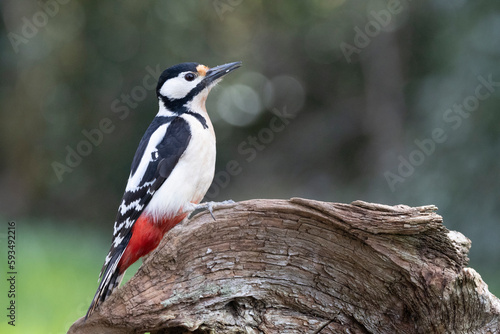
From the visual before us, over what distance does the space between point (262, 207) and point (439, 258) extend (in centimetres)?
86

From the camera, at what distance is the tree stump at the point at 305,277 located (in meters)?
2.61

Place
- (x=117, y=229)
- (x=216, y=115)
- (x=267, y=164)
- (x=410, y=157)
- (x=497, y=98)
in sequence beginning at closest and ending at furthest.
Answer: (x=117, y=229)
(x=497, y=98)
(x=410, y=157)
(x=216, y=115)
(x=267, y=164)

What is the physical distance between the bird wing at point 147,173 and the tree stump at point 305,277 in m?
0.43

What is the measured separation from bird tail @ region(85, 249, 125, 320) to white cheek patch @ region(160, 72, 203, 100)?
109cm

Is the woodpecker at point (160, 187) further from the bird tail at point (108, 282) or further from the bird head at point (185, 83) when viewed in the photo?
the bird head at point (185, 83)

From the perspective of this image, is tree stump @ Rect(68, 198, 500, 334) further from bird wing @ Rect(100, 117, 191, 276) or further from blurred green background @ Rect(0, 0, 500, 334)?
blurred green background @ Rect(0, 0, 500, 334)

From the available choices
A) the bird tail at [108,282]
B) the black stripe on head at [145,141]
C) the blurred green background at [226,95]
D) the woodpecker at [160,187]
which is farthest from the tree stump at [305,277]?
the blurred green background at [226,95]

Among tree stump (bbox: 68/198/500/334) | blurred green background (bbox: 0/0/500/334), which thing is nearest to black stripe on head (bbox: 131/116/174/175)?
tree stump (bbox: 68/198/500/334)

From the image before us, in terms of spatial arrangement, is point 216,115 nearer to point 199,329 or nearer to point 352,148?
point 352,148

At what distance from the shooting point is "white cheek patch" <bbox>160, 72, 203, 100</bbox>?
3.60 meters

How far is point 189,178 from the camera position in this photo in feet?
10.7

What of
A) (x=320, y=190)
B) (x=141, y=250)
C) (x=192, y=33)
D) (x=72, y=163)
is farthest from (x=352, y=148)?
(x=141, y=250)

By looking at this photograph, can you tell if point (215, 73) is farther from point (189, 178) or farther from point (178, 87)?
point (189, 178)

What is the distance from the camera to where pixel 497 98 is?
5547 millimetres
